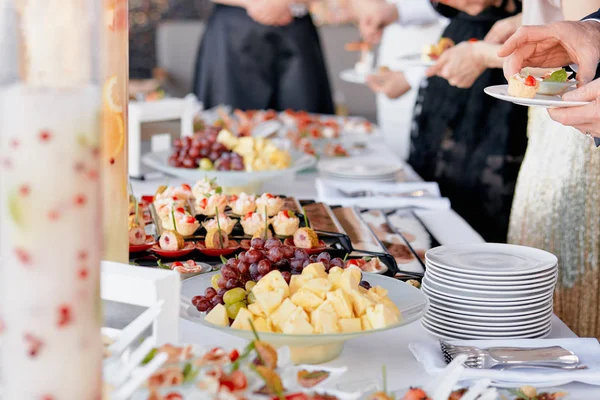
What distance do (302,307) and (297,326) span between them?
37 millimetres

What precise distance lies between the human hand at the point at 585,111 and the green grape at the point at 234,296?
28.6 inches

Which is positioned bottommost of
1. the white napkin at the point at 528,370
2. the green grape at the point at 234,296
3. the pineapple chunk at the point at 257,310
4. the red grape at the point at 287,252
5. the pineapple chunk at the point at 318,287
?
the white napkin at the point at 528,370

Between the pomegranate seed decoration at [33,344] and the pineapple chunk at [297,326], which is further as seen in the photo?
the pineapple chunk at [297,326]

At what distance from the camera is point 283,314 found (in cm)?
100

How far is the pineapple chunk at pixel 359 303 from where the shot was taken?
1.02 meters

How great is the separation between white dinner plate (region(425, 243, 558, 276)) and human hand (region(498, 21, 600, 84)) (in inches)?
16.8

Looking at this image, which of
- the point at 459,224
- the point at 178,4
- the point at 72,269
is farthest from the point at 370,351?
the point at 178,4

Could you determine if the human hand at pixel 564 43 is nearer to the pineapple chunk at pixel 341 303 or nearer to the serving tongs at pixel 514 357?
the serving tongs at pixel 514 357

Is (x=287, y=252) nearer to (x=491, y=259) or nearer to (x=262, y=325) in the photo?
(x=262, y=325)

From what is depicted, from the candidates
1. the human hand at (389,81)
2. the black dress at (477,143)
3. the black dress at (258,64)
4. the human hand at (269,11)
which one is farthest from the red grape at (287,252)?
the black dress at (258,64)

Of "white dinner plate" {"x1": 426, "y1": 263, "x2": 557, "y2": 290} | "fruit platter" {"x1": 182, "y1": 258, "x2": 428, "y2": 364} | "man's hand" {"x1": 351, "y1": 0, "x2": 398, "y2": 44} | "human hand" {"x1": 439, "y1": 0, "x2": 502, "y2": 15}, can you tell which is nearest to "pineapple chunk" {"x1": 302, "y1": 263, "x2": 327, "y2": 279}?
"fruit platter" {"x1": 182, "y1": 258, "x2": 428, "y2": 364}

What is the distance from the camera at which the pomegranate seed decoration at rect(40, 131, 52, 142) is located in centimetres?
60

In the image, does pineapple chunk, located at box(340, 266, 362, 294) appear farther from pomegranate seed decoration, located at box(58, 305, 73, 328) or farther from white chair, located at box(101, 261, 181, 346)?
pomegranate seed decoration, located at box(58, 305, 73, 328)

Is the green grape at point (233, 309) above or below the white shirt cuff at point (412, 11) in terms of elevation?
below
